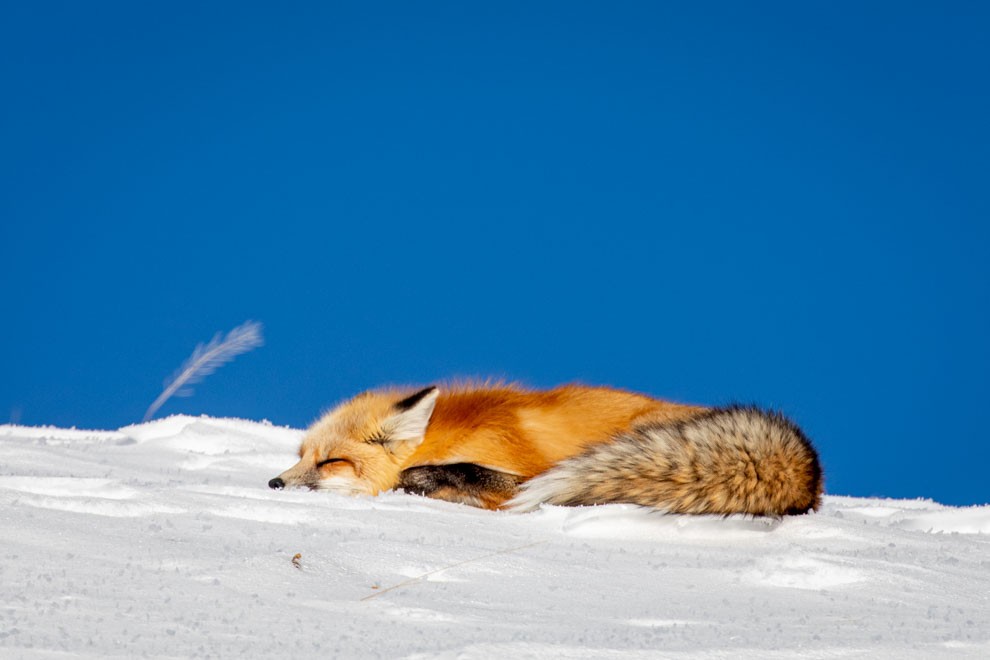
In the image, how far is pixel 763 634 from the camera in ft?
7.11

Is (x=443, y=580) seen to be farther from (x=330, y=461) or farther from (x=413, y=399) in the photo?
(x=330, y=461)

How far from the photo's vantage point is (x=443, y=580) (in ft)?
8.43

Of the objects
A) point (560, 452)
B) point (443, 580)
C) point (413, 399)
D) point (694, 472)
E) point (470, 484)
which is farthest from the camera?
point (413, 399)

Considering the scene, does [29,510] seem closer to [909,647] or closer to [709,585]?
[709,585]

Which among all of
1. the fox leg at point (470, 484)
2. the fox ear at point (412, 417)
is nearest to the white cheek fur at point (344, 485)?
the fox ear at point (412, 417)

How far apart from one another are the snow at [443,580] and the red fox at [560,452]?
0.46ft

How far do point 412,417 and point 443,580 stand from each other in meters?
2.26

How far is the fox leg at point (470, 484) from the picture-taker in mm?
4438

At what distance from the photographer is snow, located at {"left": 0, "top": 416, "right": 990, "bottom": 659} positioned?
1.93 meters

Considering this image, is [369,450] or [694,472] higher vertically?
[369,450]

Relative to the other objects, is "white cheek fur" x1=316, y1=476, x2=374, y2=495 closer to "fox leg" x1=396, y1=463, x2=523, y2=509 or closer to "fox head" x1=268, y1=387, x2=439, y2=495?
"fox head" x1=268, y1=387, x2=439, y2=495

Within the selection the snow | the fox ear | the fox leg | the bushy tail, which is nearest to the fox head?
the fox ear

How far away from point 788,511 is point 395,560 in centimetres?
207

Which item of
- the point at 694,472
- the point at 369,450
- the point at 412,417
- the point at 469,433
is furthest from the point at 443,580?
the point at 369,450
